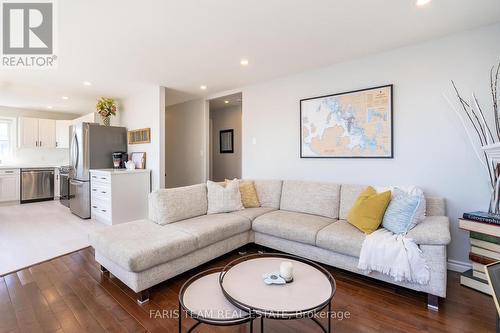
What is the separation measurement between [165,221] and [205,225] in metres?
0.45

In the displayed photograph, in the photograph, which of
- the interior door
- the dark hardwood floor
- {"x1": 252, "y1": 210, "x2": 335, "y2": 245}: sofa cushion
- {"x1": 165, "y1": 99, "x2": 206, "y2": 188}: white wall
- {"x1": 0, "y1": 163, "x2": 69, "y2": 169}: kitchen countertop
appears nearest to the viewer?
the dark hardwood floor

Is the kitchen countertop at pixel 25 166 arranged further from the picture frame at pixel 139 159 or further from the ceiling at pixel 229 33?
the picture frame at pixel 139 159

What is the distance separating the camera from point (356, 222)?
2365 millimetres

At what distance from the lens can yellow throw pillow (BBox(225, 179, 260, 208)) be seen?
3.37 meters

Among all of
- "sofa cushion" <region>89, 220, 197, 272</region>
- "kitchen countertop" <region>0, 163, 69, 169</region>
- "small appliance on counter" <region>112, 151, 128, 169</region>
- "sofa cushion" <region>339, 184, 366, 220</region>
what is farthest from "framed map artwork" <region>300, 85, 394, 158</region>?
"kitchen countertop" <region>0, 163, 69, 169</region>

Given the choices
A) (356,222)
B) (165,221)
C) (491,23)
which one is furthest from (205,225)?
(491,23)

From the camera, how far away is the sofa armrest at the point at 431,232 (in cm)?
182

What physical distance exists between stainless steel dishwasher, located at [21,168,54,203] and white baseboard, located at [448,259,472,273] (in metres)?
8.11

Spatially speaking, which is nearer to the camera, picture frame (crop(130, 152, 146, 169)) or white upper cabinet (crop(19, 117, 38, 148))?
picture frame (crop(130, 152, 146, 169))

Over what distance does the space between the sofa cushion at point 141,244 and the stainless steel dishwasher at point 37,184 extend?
5.25 m

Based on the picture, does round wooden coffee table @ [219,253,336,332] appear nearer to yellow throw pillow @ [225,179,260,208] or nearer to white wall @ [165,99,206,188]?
yellow throw pillow @ [225,179,260,208]

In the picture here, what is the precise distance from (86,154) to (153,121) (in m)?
1.38

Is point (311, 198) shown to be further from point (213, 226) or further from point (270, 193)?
point (213, 226)

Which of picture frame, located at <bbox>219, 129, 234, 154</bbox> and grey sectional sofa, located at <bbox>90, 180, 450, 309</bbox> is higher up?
picture frame, located at <bbox>219, 129, 234, 154</bbox>
